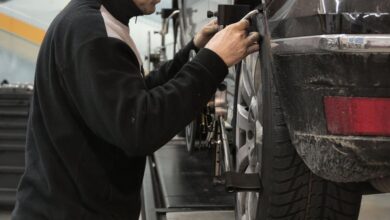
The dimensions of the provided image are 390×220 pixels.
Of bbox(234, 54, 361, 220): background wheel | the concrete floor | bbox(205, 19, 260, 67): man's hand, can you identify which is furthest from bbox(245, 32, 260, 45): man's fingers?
the concrete floor

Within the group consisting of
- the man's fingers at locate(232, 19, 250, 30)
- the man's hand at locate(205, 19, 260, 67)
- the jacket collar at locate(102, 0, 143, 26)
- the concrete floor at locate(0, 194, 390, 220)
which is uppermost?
the jacket collar at locate(102, 0, 143, 26)

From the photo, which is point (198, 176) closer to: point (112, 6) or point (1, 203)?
point (1, 203)

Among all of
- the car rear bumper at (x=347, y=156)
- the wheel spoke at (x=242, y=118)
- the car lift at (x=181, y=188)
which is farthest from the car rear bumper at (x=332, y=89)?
the car lift at (x=181, y=188)

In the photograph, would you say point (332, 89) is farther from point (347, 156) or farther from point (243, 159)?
point (243, 159)

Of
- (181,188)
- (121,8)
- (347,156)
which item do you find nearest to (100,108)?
(121,8)

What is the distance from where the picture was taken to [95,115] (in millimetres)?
1135

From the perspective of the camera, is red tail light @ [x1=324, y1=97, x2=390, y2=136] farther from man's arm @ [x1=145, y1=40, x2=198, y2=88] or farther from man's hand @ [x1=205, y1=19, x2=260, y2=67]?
man's arm @ [x1=145, y1=40, x2=198, y2=88]

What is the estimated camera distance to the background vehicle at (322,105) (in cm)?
93

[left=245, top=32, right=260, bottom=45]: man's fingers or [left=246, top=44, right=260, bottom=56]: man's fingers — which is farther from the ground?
[left=245, top=32, right=260, bottom=45]: man's fingers

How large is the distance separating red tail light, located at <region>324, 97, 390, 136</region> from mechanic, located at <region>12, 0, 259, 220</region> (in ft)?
0.99

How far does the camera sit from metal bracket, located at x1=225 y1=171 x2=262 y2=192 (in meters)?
1.30

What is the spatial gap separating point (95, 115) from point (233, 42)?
0.38 meters

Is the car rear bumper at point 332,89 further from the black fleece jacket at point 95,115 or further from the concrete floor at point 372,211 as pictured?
the concrete floor at point 372,211

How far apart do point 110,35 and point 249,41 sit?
14.2 inches
